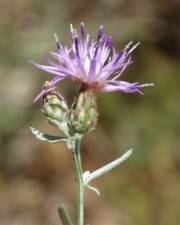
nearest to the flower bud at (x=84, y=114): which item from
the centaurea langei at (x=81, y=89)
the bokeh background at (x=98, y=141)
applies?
the centaurea langei at (x=81, y=89)

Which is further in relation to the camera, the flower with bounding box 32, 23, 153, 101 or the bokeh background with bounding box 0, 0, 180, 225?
the bokeh background with bounding box 0, 0, 180, 225

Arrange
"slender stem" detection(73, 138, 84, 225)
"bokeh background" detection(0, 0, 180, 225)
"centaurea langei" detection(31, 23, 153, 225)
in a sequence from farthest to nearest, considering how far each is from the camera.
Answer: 1. "bokeh background" detection(0, 0, 180, 225)
2. "centaurea langei" detection(31, 23, 153, 225)
3. "slender stem" detection(73, 138, 84, 225)

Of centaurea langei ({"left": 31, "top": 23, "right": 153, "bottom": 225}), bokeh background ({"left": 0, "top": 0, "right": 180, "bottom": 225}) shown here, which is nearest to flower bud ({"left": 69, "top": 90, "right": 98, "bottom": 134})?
centaurea langei ({"left": 31, "top": 23, "right": 153, "bottom": 225})

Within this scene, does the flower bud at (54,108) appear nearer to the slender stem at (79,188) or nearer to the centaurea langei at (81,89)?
the centaurea langei at (81,89)

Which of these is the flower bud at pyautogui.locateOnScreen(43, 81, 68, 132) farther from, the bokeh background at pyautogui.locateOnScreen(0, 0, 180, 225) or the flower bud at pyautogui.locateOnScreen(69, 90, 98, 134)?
the bokeh background at pyautogui.locateOnScreen(0, 0, 180, 225)

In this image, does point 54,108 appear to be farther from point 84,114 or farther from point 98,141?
point 98,141
